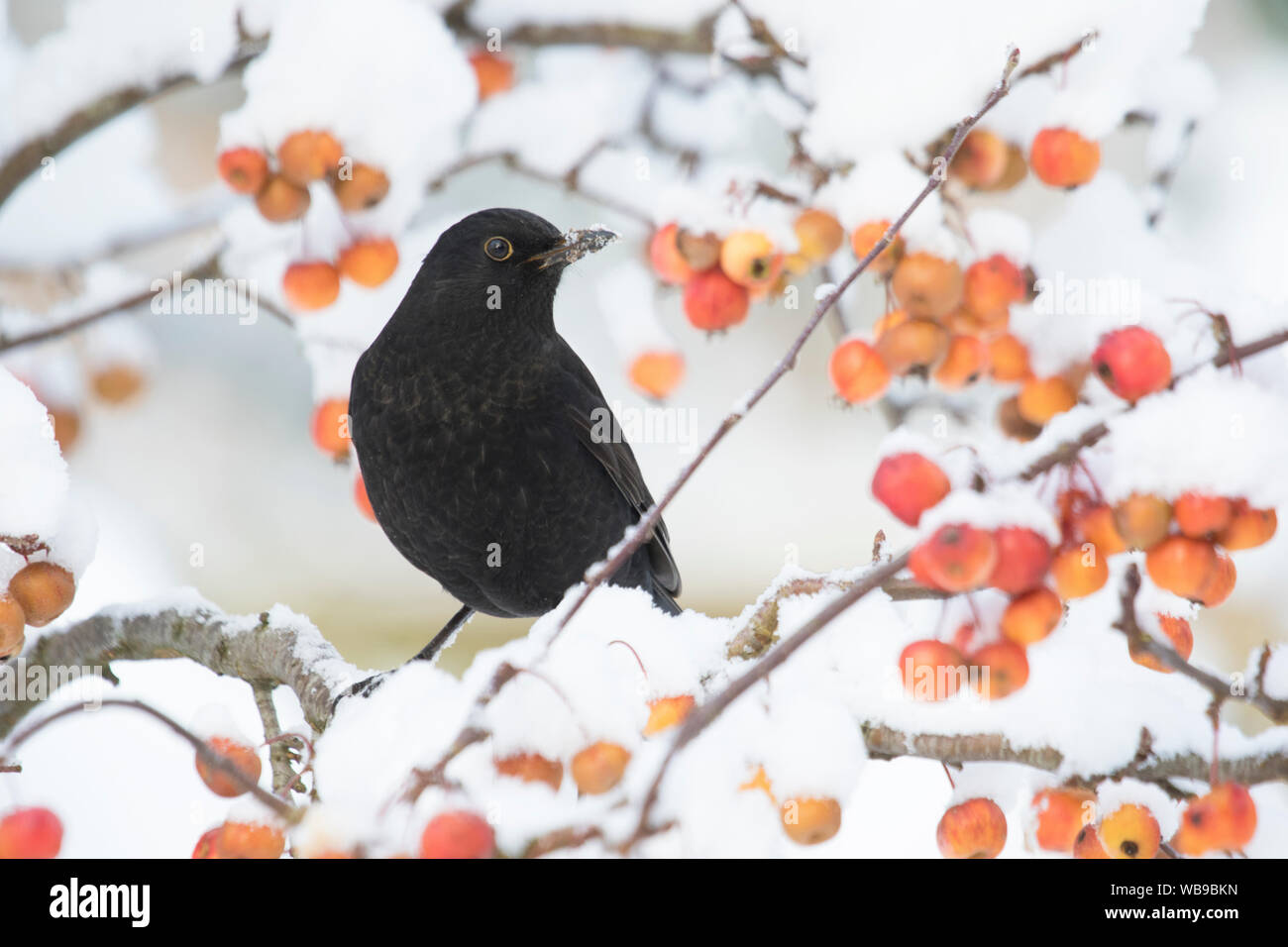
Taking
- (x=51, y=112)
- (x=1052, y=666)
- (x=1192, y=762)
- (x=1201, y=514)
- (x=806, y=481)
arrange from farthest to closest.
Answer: (x=806, y=481) < (x=51, y=112) < (x=1052, y=666) < (x=1192, y=762) < (x=1201, y=514)

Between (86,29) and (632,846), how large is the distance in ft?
6.22

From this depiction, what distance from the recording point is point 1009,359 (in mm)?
1767

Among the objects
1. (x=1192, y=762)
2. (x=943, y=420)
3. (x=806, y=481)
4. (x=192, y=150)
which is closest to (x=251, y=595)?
(x=192, y=150)

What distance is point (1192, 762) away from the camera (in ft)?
4.48

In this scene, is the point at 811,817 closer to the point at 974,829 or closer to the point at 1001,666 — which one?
the point at 1001,666

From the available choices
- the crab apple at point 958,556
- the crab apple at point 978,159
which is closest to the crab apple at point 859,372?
the crab apple at point 978,159

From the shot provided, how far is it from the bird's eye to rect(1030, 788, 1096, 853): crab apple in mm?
1741

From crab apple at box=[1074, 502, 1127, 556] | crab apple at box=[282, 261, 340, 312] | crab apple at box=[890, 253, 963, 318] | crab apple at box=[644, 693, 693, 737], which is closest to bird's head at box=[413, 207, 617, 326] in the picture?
crab apple at box=[282, 261, 340, 312]

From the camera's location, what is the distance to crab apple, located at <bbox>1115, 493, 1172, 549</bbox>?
3.85 feet

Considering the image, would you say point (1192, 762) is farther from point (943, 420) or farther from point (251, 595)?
point (251, 595)

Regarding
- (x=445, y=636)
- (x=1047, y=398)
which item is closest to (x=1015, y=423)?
(x=1047, y=398)

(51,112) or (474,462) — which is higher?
(51,112)

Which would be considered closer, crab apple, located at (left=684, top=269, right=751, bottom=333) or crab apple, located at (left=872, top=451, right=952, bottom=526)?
crab apple, located at (left=872, top=451, right=952, bottom=526)

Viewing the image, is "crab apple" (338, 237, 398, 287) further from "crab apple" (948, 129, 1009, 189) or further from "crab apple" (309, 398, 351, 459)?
"crab apple" (948, 129, 1009, 189)
